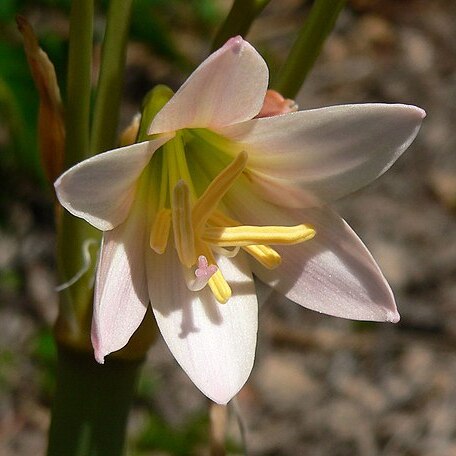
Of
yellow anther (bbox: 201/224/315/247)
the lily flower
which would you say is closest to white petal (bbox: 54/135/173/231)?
the lily flower

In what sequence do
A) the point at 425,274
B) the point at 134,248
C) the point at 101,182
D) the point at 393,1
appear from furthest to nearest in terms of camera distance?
the point at 393,1, the point at 425,274, the point at 134,248, the point at 101,182

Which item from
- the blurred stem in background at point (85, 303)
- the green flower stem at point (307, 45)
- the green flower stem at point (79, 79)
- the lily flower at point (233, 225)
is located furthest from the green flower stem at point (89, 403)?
the green flower stem at point (307, 45)

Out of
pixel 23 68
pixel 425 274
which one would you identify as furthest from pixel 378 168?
pixel 425 274

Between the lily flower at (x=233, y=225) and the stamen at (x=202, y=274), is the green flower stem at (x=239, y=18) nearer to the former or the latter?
the lily flower at (x=233, y=225)

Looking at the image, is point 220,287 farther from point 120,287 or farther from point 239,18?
→ point 239,18

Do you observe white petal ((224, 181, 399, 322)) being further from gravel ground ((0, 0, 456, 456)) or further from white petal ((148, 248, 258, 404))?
gravel ground ((0, 0, 456, 456))

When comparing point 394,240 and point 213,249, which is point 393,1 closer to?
point 394,240

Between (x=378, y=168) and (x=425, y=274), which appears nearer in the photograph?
(x=378, y=168)
